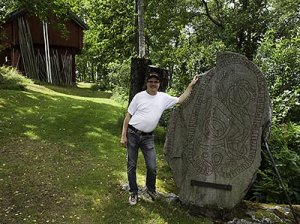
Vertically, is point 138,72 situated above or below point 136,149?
above

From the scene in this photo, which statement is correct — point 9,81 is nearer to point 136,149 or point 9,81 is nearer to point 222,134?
point 136,149

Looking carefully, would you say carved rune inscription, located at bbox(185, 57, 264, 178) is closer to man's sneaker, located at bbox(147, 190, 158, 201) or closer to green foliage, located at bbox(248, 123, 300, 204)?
man's sneaker, located at bbox(147, 190, 158, 201)

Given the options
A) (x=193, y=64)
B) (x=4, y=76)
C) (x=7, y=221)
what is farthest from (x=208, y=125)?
(x=4, y=76)

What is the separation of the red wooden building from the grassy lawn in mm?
13481

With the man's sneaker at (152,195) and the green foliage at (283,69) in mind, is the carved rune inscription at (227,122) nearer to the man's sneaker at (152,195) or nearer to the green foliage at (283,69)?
the man's sneaker at (152,195)

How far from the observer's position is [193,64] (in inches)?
408

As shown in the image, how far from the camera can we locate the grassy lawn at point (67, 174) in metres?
5.80

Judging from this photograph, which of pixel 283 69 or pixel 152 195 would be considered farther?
pixel 283 69

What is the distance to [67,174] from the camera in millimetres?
7367

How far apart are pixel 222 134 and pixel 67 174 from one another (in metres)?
3.40

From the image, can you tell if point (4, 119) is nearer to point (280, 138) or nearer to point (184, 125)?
point (184, 125)

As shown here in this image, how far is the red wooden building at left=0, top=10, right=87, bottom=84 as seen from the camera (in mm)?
25203


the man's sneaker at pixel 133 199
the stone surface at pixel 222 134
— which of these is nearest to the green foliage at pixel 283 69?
the stone surface at pixel 222 134

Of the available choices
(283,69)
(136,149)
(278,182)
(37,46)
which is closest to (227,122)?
(136,149)
